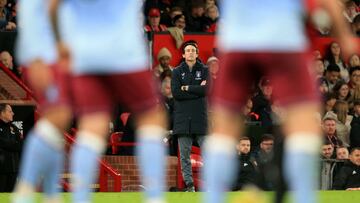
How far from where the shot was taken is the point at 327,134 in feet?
56.9

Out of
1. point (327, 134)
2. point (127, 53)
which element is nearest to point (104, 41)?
point (127, 53)

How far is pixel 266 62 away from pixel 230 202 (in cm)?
483

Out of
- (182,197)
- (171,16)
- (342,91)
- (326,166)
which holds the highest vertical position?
(171,16)

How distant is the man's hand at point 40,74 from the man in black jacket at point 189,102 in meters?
6.50

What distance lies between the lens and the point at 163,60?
62.7ft

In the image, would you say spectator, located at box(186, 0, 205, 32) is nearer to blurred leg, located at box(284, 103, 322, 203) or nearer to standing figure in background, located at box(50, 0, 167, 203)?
standing figure in background, located at box(50, 0, 167, 203)

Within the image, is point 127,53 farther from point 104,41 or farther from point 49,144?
point 49,144

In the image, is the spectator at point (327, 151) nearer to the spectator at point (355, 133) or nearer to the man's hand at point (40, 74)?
the spectator at point (355, 133)

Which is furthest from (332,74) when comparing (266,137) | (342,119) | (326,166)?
(266,137)

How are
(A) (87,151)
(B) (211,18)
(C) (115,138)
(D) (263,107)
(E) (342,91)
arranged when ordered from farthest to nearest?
(B) (211,18)
(E) (342,91)
(D) (263,107)
(C) (115,138)
(A) (87,151)

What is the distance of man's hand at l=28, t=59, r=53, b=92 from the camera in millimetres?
9000

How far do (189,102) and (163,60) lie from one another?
3.41 m

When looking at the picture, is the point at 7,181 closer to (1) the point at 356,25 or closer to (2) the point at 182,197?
(2) the point at 182,197

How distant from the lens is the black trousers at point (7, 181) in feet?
51.2
